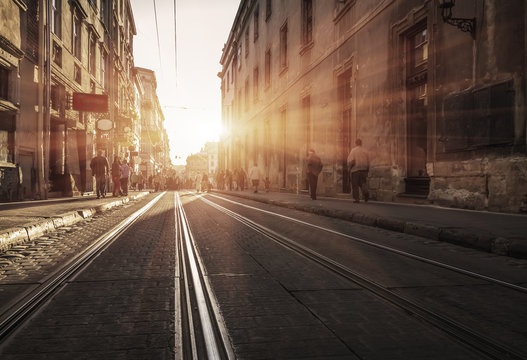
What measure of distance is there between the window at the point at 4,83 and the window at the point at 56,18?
14.0 feet

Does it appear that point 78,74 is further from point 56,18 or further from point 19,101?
point 19,101

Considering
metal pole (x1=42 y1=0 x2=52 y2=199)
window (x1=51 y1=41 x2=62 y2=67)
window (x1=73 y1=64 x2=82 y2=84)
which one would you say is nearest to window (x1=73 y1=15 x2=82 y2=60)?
window (x1=73 y1=64 x2=82 y2=84)

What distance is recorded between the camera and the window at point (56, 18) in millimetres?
14703

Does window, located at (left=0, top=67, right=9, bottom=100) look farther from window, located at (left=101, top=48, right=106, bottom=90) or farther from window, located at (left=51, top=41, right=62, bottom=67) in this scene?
window, located at (left=101, top=48, right=106, bottom=90)

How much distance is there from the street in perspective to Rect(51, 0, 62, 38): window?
0.26ft

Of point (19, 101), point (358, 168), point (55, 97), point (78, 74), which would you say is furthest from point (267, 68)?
point (358, 168)

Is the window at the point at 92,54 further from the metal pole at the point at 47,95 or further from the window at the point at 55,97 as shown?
the metal pole at the point at 47,95

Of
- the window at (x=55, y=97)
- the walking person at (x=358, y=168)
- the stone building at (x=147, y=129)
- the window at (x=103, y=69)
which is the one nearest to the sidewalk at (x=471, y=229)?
the walking person at (x=358, y=168)

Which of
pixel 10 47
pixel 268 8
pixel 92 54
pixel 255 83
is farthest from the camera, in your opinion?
pixel 255 83

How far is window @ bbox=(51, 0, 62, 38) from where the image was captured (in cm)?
1470

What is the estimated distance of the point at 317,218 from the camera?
26.1ft

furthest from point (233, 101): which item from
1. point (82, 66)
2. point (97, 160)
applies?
point (97, 160)

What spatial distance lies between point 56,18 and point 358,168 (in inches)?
496

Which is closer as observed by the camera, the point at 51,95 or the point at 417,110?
the point at 417,110
